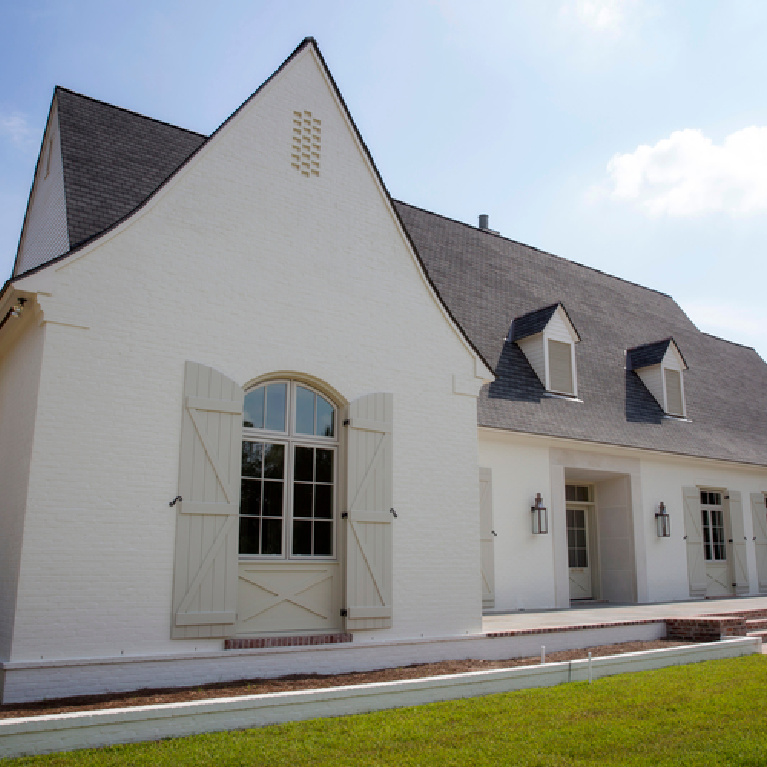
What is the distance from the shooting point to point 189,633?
8.38m

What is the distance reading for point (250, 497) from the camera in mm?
9328

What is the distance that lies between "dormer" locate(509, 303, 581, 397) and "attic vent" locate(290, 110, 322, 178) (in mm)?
7374

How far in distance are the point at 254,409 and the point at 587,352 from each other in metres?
11.0

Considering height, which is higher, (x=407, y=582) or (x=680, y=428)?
(x=680, y=428)

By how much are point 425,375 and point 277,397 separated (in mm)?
2254

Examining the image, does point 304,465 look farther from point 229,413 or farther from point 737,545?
point 737,545

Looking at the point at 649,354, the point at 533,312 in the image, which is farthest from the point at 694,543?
the point at 533,312

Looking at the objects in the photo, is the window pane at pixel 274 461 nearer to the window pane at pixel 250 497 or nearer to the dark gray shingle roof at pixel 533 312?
the window pane at pixel 250 497

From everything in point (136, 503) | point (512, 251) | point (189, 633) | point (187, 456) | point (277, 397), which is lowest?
point (189, 633)

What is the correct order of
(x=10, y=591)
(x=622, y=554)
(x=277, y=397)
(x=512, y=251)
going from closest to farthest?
(x=10, y=591) < (x=277, y=397) < (x=622, y=554) < (x=512, y=251)

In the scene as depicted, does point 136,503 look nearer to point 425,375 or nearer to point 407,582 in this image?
point 407,582

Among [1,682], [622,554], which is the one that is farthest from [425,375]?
[622,554]

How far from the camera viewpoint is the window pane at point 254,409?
9539 mm

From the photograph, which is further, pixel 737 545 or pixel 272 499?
pixel 737 545
